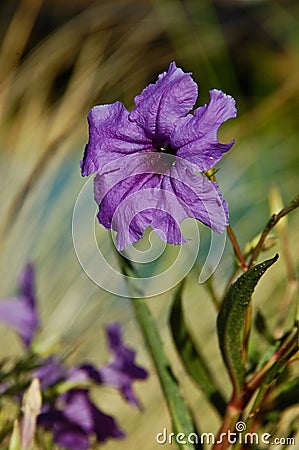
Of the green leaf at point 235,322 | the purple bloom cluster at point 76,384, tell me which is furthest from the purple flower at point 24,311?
the green leaf at point 235,322

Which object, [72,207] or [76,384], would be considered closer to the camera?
[76,384]

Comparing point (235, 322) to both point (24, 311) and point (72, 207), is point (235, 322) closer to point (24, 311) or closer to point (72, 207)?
point (24, 311)

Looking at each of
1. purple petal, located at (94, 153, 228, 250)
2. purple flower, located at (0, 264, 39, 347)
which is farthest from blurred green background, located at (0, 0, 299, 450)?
purple petal, located at (94, 153, 228, 250)

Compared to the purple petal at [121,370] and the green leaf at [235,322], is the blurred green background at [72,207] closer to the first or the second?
the purple petal at [121,370]

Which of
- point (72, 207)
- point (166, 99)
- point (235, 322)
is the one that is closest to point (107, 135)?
point (166, 99)

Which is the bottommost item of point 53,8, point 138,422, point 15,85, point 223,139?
→ point 138,422

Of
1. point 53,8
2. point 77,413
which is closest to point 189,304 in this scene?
point 77,413

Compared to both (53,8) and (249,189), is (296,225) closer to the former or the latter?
(249,189)
